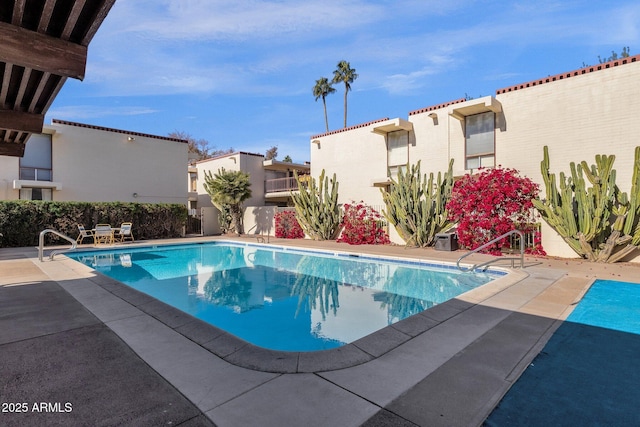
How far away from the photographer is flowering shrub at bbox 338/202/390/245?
52.1ft

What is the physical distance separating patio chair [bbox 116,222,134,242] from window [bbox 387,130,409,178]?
13.5m

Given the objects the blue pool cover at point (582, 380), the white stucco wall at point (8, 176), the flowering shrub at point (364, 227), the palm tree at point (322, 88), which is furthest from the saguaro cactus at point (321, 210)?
the palm tree at point (322, 88)

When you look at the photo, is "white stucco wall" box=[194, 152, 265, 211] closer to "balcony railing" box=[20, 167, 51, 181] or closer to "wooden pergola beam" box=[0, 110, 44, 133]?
"balcony railing" box=[20, 167, 51, 181]

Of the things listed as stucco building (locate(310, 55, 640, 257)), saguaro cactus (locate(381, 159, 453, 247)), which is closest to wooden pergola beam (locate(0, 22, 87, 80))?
saguaro cactus (locate(381, 159, 453, 247))

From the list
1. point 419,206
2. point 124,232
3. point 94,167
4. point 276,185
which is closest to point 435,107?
point 419,206

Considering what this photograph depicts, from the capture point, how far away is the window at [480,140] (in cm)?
1328

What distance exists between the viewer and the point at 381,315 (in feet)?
20.4

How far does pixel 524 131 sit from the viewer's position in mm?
12305

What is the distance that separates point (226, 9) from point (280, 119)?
18115mm

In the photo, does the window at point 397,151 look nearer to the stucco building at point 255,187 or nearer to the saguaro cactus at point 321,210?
the saguaro cactus at point 321,210

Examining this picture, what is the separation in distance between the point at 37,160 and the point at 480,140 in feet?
73.6

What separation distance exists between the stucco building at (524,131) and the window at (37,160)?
1710 centimetres

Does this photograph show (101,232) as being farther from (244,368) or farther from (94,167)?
(244,368)

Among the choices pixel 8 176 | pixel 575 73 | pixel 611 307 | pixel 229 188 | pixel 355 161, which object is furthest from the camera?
pixel 229 188
